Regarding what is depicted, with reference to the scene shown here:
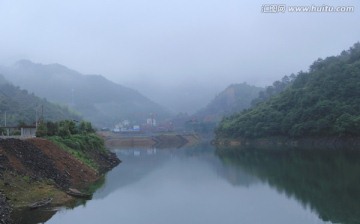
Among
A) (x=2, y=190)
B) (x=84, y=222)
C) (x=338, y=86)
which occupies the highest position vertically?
(x=338, y=86)

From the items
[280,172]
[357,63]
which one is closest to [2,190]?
[280,172]

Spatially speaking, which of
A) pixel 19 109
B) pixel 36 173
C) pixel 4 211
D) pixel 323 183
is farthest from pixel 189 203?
pixel 19 109

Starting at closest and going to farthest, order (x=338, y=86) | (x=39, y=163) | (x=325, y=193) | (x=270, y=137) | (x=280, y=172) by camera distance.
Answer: (x=325, y=193), (x=39, y=163), (x=280, y=172), (x=338, y=86), (x=270, y=137)

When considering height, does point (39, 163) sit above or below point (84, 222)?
above

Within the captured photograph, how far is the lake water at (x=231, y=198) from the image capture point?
2358 cm

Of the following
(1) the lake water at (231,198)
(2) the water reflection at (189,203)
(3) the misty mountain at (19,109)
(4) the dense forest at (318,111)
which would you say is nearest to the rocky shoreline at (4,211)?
(2) the water reflection at (189,203)

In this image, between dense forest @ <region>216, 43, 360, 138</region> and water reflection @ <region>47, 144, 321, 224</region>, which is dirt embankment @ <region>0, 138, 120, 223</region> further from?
dense forest @ <region>216, 43, 360, 138</region>

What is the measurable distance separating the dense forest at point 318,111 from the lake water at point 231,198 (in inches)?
1202

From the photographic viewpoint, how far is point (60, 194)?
28.7 m

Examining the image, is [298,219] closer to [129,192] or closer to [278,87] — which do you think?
[129,192]

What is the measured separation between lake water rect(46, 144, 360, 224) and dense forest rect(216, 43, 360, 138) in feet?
100

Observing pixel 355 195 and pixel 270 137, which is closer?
pixel 355 195

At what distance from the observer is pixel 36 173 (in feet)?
102

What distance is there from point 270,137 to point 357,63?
24885mm
